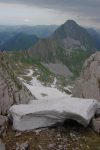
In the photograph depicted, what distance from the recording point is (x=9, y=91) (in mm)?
30719

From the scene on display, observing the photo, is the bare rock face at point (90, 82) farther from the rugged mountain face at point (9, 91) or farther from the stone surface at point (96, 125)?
the stone surface at point (96, 125)

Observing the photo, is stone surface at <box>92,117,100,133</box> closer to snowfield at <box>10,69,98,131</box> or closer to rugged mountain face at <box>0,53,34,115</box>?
snowfield at <box>10,69,98,131</box>

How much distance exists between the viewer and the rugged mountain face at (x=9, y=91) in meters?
29.9

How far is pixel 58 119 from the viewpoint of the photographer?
26.8m

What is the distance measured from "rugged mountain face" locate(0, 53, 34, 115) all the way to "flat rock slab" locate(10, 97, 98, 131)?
1.96 meters

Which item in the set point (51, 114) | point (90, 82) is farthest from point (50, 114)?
point (90, 82)

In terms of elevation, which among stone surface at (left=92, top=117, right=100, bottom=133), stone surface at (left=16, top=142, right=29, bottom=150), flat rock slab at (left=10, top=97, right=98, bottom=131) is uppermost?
flat rock slab at (left=10, top=97, right=98, bottom=131)

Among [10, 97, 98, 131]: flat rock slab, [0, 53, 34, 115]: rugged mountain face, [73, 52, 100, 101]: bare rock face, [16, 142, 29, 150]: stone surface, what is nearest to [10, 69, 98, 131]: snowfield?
[10, 97, 98, 131]: flat rock slab

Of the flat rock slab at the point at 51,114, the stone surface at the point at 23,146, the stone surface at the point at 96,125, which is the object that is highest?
the flat rock slab at the point at 51,114

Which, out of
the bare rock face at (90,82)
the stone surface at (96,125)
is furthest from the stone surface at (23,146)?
the bare rock face at (90,82)

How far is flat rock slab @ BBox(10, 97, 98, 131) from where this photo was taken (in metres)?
26.4

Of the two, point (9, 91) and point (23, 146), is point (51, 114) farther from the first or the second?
point (9, 91)

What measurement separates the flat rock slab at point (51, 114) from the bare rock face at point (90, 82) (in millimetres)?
7908

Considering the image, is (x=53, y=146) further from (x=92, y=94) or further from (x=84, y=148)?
(x=92, y=94)
